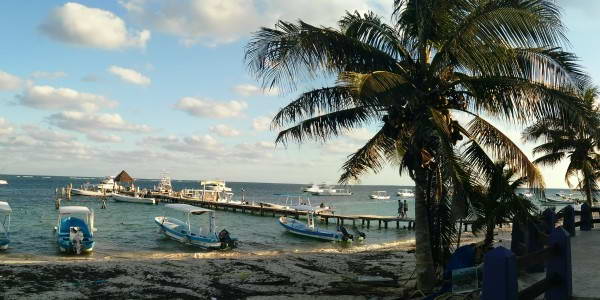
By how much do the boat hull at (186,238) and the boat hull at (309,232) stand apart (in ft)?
29.6

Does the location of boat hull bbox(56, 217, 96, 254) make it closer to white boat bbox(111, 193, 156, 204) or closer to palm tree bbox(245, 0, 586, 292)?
palm tree bbox(245, 0, 586, 292)

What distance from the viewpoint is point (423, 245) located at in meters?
11.4

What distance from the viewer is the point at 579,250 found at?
38.8ft

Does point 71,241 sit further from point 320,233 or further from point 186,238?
point 320,233

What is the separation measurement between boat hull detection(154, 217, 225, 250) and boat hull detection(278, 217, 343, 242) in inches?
355

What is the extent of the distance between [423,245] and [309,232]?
2572cm

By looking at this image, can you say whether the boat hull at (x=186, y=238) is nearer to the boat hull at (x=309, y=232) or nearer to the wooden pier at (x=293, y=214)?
the boat hull at (x=309, y=232)

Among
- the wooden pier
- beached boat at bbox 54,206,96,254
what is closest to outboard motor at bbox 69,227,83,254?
beached boat at bbox 54,206,96,254

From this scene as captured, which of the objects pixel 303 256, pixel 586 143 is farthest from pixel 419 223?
pixel 586 143

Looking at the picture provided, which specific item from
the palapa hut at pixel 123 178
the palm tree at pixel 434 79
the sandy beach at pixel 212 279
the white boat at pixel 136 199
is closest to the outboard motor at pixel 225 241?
the sandy beach at pixel 212 279

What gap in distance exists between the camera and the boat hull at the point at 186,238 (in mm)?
29156

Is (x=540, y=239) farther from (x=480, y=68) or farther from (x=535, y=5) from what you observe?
(x=535, y=5)

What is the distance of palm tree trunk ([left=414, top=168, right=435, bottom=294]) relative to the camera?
11.2m

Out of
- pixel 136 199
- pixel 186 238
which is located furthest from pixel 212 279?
pixel 136 199
